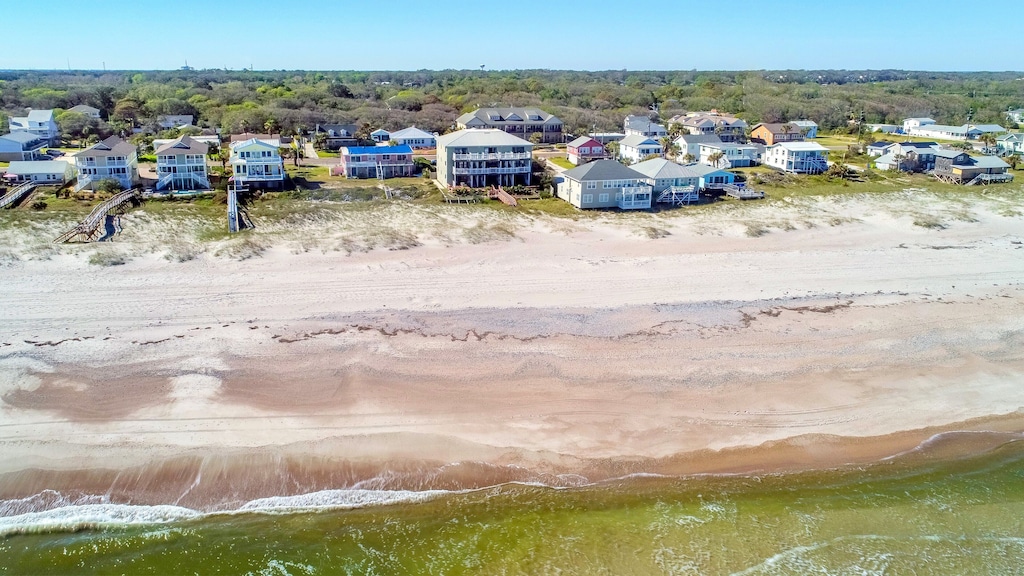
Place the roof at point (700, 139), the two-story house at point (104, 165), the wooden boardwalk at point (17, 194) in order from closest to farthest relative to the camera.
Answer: the wooden boardwalk at point (17, 194) < the two-story house at point (104, 165) < the roof at point (700, 139)

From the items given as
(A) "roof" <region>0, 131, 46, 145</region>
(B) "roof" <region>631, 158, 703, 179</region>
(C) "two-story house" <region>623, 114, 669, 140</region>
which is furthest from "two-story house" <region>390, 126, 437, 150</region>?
(A) "roof" <region>0, 131, 46, 145</region>

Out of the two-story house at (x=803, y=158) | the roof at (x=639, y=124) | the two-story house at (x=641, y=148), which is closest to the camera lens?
the two-story house at (x=803, y=158)

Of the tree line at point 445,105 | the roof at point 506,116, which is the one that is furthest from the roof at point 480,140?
the tree line at point 445,105

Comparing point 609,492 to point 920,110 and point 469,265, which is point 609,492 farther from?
point 920,110

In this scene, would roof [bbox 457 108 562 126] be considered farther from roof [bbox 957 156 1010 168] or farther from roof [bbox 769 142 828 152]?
roof [bbox 957 156 1010 168]

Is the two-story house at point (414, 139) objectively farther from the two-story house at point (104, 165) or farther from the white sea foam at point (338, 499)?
the white sea foam at point (338, 499)

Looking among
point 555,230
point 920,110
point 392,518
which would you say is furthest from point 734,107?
point 392,518
